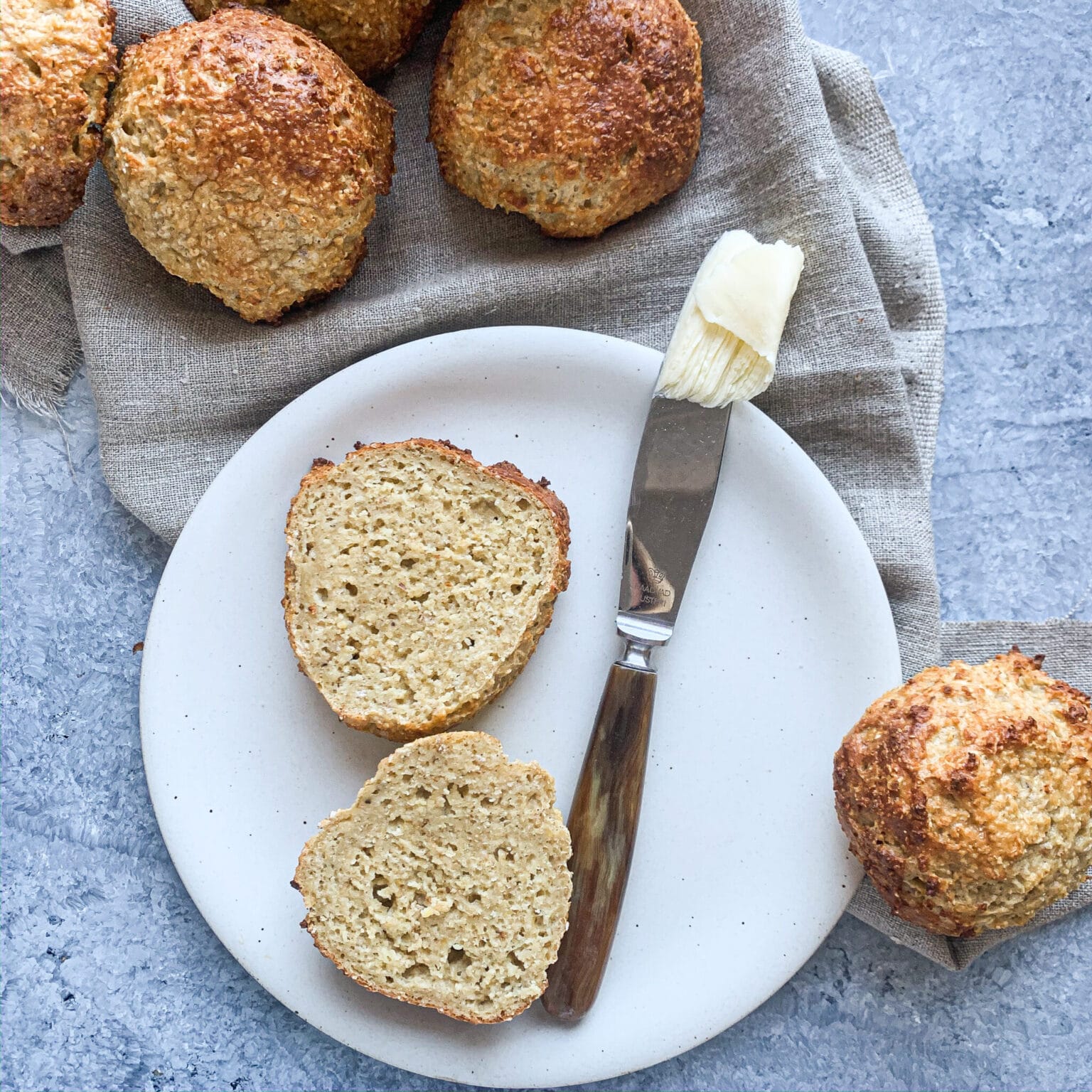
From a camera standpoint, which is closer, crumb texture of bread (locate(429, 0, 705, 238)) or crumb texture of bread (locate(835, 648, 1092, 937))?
crumb texture of bread (locate(835, 648, 1092, 937))

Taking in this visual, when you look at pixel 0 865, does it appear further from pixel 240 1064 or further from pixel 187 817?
pixel 240 1064

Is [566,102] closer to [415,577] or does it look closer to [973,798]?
[415,577]

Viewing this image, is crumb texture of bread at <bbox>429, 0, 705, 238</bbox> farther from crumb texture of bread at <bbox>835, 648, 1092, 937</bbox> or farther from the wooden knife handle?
crumb texture of bread at <bbox>835, 648, 1092, 937</bbox>

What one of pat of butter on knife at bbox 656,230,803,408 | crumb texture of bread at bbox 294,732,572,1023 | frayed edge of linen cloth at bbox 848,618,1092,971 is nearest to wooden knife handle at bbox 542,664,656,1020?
crumb texture of bread at bbox 294,732,572,1023

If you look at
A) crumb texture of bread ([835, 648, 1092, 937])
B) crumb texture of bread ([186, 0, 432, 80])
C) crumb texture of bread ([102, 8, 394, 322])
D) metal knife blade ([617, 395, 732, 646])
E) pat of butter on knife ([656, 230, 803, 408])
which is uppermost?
crumb texture of bread ([186, 0, 432, 80])

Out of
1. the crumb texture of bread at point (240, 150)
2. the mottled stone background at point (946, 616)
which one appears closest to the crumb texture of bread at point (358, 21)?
the crumb texture of bread at point (240, 150)

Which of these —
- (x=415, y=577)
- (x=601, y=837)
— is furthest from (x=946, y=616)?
(x=415, y=577)

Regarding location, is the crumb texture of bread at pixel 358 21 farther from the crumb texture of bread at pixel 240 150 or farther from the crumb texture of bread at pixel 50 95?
the crumb texture of bread at pixel 50 95
